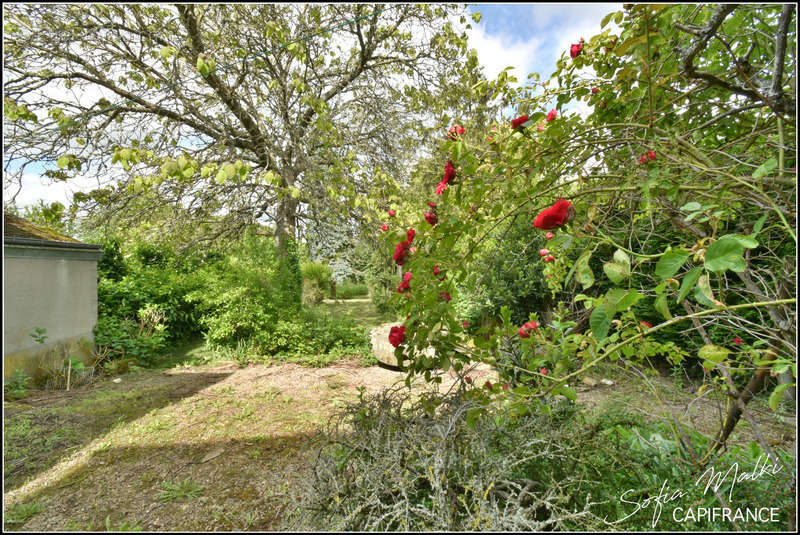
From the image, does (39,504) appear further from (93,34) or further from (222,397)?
(93,34)

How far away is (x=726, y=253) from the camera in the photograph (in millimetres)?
643

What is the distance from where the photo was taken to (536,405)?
1.28 m

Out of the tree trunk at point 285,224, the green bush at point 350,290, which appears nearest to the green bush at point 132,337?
the tree trunk at point 285,224

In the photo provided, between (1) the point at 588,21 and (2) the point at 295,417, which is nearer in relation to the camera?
(1) the point at 588,21

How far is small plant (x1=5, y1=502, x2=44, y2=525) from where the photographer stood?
1.75 m

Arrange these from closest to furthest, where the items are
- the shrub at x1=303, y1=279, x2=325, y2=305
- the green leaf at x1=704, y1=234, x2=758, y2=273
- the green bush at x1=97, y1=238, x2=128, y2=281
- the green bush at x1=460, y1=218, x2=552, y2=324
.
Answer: the green leaf at x1=704, y1=234, x2=758, y2=273, the green bush at x1=460, y1=218, x2=552, y2=324, the green bush at x1=97, y1=238, x2=128, y2=281, the shrub at x1=303, y1=279, x2=325, y2=305

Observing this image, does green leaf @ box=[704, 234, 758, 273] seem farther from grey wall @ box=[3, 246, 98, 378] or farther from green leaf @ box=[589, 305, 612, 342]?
grey wall @ box=[3, 246, 98, 378]

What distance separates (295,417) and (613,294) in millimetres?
3145

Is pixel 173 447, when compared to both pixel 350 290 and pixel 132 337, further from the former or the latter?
pixel 350 290

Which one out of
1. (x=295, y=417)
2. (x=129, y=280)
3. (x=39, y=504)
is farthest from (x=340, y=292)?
(x=39, y=504)

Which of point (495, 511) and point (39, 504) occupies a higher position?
point (495, 511)

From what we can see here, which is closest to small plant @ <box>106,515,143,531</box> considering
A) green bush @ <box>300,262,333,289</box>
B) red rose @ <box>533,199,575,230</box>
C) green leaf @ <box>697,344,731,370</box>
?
red rose @ <box>533,199,575,230</box>

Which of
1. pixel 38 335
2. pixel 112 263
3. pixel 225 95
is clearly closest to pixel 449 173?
pixel 225 95

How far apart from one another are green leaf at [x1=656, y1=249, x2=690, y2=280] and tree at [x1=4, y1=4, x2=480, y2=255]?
219cm
